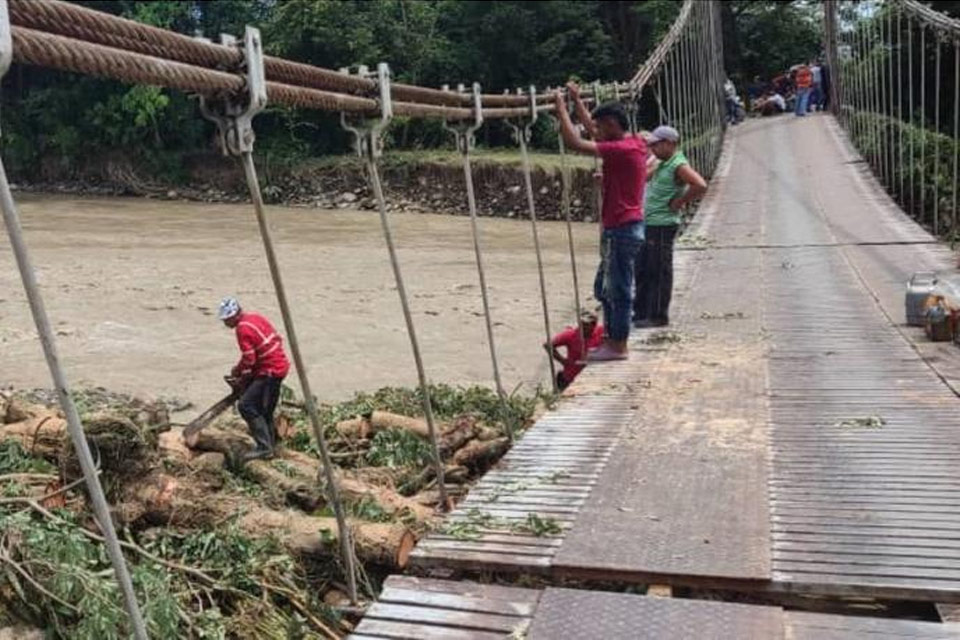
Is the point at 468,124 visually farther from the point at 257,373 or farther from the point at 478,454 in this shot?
the point at 257,373

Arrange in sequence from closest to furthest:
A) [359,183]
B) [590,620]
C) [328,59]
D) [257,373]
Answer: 1. [590,620]
2. [257,373]
3. [328,59]
4. [359,183]

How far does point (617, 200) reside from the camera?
502 centimetres

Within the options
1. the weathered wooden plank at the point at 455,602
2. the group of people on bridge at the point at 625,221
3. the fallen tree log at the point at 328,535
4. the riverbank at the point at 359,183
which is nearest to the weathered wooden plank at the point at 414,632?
the weathered wooden plank at the point at 455,602

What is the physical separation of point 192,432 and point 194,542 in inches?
49.7

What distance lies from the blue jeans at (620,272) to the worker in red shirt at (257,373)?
1.78 metres

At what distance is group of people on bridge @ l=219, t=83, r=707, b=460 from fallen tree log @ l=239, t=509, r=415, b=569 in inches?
37.0

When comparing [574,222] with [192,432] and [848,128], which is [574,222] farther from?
[192,432]

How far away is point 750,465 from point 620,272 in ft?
6.17

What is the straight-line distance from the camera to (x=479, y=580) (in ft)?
8.79

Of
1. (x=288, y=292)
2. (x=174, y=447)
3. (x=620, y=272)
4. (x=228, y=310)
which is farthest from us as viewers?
(x=288, y=292)

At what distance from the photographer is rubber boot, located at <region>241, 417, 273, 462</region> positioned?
426 centimetres

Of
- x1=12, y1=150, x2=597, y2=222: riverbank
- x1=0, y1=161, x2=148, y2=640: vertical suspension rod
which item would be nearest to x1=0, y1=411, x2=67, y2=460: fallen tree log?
x1=0, y1=161, x2=148, y2=640: vertical suspension rod

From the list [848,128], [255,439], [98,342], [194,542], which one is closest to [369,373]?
[98,342]

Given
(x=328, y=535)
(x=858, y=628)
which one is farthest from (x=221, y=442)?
(x=858, y=628)
